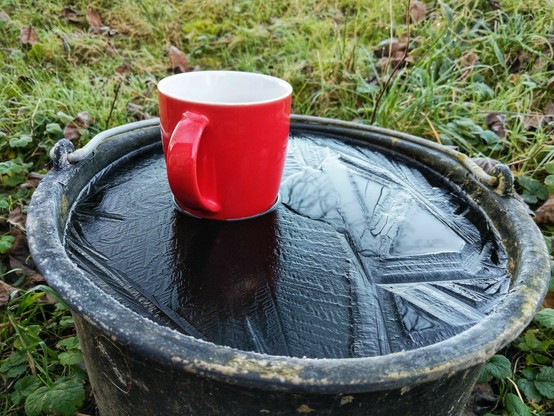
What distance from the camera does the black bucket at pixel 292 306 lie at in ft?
1.66

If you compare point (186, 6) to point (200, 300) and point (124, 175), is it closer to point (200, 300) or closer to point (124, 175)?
point (124, 175)

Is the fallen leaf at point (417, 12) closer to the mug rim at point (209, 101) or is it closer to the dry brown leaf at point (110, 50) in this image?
the dry brown leaf at point (110, 50)

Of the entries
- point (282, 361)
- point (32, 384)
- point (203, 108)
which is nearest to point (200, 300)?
point (282, 361)

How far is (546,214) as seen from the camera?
5.36 feet

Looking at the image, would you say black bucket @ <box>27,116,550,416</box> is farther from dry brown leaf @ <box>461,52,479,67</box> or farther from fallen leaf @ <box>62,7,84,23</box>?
fallen leaf @ <box>62,7,84,23</box>

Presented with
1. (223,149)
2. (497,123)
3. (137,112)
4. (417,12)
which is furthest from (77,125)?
(417,12)

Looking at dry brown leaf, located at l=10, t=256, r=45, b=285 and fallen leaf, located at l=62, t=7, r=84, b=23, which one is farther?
fallen leaf, located at l=62, t=7, r=84, b=23

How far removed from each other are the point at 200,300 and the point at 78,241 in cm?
25

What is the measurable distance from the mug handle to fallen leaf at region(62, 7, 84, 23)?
2.84 meters

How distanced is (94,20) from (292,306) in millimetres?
3075

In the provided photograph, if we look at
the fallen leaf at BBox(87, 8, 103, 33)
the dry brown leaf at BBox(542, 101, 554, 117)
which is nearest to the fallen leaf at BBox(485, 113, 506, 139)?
the dry brown leaf at BBox(542, 101, 554, 117)

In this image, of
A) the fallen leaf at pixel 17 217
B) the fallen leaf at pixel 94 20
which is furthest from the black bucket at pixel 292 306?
the fallen leaf at pixel 94 20

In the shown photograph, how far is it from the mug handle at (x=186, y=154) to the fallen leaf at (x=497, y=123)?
5.66ft

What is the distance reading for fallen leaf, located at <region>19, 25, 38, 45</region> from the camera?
2674 mm
